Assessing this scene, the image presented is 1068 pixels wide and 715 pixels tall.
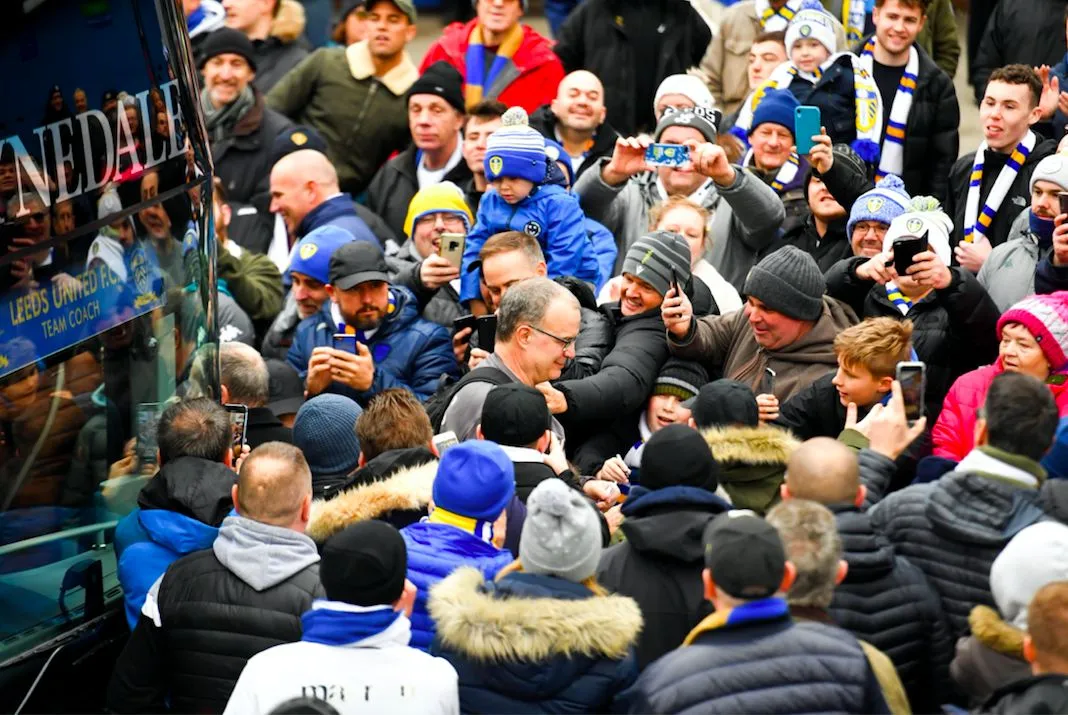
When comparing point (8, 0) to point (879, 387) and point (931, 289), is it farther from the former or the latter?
point (931, 289)

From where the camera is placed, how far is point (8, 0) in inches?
213

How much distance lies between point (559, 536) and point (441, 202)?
15.9ft

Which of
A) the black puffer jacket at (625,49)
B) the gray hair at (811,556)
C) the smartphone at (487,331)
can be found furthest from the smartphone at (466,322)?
the gray hair at (811,556)

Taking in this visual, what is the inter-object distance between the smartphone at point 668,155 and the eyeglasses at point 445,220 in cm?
122

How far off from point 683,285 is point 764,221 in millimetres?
1000

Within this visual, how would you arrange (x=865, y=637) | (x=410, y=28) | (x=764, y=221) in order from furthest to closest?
(x=410, y=28), (x=764, y=221), (x=865, y=637)

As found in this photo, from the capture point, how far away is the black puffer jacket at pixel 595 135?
10.3 meters

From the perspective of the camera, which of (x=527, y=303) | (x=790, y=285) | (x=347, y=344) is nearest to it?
(x=527, y=303)

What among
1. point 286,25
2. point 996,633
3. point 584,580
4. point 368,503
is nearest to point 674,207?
point 368,503

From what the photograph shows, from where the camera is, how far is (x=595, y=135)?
10.3 m

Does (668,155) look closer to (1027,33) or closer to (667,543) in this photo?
(1027,33)

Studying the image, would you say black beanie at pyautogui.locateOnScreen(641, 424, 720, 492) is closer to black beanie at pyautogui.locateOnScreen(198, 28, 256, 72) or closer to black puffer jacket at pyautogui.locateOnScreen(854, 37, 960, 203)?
black puffer jacket at pyautogui.locateOnScreen(854, 37, 960, 203)

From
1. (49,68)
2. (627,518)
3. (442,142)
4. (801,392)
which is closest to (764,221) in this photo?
(801,392)

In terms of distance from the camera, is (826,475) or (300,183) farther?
(300,183)
